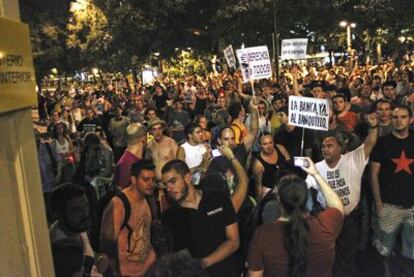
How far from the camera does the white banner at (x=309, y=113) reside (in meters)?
6.79

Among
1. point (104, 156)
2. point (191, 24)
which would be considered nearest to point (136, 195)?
point (104, 156)

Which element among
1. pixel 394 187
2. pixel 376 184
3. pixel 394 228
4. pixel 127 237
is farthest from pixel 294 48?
pixel 127 237

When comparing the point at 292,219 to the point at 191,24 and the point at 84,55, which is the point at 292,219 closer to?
the point at 191,24

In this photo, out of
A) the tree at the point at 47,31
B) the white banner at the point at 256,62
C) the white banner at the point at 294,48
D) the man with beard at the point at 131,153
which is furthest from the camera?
the tree at the point at 47,31

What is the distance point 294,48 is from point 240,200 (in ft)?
32.2

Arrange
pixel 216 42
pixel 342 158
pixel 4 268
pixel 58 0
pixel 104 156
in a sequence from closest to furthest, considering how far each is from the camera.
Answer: pixel 4 268 < pixel 342 158 < pixel 104 156 < pixel 216 42 < pixel 58 0

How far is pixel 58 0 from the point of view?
38.8 meters

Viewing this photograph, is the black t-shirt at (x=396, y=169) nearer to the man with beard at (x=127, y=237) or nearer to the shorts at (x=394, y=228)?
the shorts at (x=394, y=228)

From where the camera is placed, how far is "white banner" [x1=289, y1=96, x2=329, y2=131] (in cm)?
679

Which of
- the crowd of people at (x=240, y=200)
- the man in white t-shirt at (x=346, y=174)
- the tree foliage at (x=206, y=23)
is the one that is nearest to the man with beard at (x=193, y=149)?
the crowd of people at (x=240, y=200)

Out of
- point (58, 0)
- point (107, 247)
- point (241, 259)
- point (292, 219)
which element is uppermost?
point (58, 0)

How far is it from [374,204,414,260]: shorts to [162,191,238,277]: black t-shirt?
2.29 m

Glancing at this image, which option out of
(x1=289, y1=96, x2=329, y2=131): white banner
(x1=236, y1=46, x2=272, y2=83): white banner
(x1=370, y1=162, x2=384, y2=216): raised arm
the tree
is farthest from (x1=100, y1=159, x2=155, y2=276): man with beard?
the tree

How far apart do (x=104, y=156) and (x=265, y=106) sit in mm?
3212
